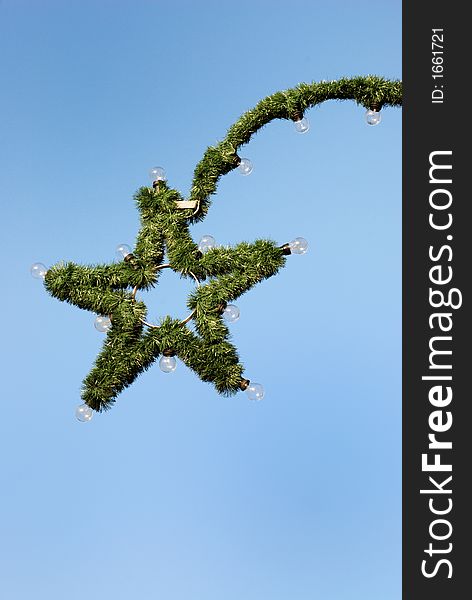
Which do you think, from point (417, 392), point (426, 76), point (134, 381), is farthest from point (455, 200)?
point (134, 381)

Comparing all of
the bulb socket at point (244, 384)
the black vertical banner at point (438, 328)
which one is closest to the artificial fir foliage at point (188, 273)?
the bulb socket at point (244, 384)

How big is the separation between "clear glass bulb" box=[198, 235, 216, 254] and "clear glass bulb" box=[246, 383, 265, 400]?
1.34 ft

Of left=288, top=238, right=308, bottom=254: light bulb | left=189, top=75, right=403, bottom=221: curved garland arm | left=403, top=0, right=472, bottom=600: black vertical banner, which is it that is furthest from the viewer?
left=189, top=75, right=403, bottom=221: curved garland arm

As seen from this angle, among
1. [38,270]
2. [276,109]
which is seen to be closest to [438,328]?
[276,109]

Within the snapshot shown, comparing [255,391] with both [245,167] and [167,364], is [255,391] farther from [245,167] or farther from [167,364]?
[245,167]

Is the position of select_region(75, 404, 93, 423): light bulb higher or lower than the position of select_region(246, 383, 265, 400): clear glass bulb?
lower

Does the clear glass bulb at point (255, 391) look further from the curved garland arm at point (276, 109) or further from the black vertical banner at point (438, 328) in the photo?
the curved garland arm at point (276, 109)

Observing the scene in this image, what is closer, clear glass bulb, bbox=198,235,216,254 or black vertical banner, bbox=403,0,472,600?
black vertical banner, bbox=403,0,472,600

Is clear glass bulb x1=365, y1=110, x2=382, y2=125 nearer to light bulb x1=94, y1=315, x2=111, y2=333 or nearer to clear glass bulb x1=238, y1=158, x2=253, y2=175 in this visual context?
clear glass bulb x1=238, y1=158, x2=253, y2=175

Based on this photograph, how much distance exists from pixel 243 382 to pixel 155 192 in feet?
2.05

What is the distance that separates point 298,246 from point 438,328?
437 mm

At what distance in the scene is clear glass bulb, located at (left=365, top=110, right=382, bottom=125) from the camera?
2.45 metres

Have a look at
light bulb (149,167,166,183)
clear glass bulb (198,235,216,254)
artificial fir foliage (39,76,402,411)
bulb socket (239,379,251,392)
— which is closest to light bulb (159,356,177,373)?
artificial fir foliage (39,76,402,411)

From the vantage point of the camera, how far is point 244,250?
233 centimetres
